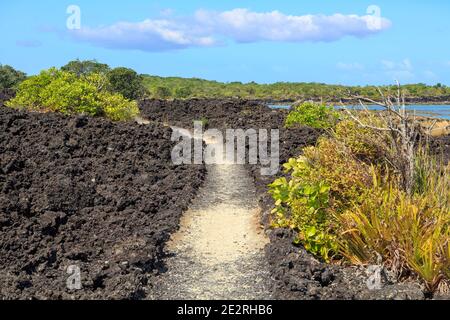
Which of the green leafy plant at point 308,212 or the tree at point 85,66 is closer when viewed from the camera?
the green leafy plant at point 308,212

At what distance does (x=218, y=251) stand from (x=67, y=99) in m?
13.7

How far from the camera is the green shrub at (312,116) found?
21844 mm

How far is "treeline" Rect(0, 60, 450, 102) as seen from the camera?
121 feet

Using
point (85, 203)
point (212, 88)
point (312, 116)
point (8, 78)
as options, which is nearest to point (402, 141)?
point (85, 203)

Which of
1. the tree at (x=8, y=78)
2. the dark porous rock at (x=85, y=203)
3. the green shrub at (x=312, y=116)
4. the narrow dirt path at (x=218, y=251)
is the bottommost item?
the narrow dirt path at (x=218, y=251)

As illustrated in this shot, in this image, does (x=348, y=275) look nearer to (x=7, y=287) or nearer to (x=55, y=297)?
(x=55, y=297)

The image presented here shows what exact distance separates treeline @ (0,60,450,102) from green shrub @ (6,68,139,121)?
1091cm

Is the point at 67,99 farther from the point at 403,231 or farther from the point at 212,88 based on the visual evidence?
the point at 212,88

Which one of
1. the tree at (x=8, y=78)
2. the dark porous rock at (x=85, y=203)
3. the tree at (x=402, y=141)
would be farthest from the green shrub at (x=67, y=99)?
the tree at (x=8, y=78)

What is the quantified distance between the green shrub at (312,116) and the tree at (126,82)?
16145mm

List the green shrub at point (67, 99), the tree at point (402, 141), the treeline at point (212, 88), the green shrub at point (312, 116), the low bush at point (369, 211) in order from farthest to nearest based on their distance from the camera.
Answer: the treeline at point (212, 88)
the green shrub at point (67, 99)
the green shrub at point (312, 116)
the tree at point (402, 141)
the low bush at point (369, 211)

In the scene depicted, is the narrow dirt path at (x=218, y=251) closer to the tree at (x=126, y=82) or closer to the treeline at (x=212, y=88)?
the treeline at (x=212, y=88)
